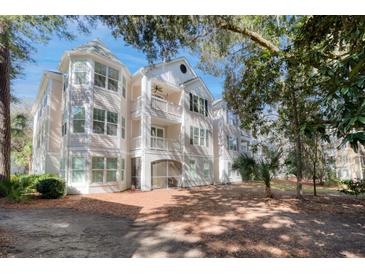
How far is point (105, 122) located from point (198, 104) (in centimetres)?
785

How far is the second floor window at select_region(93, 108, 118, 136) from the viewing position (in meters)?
11.5

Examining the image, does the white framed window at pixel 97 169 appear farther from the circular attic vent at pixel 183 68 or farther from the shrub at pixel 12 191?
the circular attic vent at pixel 183 68

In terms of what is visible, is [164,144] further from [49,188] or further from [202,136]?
[49,188]

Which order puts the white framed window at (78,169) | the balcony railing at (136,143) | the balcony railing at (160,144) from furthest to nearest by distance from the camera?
the balcony railing at (160,144) → the balcony railing at (136,143) → the white framed window at (78,169)

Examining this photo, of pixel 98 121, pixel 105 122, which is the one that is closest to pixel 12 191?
pixel 98 121

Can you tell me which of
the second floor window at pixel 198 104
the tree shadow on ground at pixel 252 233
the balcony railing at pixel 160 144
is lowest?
the tree shadow on ground at pixel 252 233

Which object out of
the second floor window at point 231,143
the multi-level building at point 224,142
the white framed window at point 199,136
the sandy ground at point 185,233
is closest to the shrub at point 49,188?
the sandy ground at point 185,233

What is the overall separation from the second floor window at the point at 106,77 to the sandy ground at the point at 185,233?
24.9ft

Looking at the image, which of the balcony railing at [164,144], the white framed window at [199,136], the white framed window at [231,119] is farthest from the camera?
the white framed window at [231,119]

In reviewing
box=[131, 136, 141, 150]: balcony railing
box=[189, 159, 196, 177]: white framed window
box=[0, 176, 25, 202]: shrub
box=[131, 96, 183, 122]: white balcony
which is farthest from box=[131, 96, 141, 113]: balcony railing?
box=[0, 176, 25, 202]: shrub

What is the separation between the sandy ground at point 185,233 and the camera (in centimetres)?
342
